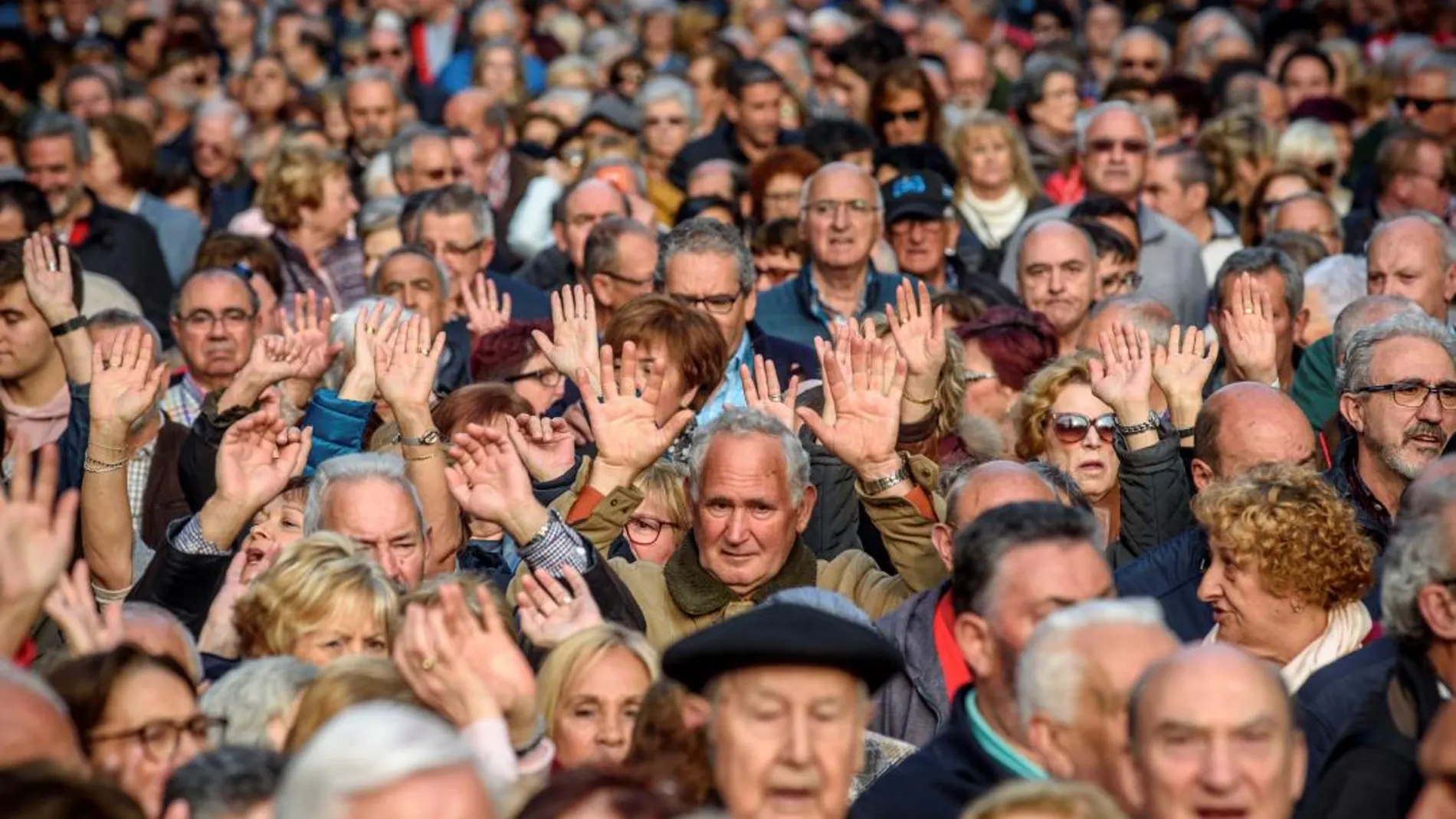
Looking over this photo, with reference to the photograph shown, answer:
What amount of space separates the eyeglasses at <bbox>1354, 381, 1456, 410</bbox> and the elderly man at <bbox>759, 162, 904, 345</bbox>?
2.98 metres

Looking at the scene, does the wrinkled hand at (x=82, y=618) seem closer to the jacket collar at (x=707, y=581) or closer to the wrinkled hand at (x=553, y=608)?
the wrinkled hand at (x=553, y=608)

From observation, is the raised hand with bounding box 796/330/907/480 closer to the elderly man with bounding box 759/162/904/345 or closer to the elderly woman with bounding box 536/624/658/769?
the elderly woman with bounding box 536/624/658/769

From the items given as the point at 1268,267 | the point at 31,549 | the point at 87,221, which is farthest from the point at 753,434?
the point at 87,221

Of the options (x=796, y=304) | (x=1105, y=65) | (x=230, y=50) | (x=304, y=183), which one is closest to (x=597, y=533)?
(x=796, y=304)

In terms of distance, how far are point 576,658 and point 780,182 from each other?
21.3ft

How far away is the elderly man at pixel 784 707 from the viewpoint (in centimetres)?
491

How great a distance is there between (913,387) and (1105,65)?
33.2 ft

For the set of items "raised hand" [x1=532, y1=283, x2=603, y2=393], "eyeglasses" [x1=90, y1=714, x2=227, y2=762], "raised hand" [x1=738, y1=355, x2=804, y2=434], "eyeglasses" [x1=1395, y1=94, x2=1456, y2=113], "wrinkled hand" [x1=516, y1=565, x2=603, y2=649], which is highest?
"eyeglasses" [x1=1395, y1=94, x2=1456, y2=113]

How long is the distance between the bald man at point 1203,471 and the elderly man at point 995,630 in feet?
3.40

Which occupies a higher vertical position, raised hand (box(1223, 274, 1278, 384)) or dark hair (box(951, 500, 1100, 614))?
raised hand (box(1223, 274, 1278, 384))

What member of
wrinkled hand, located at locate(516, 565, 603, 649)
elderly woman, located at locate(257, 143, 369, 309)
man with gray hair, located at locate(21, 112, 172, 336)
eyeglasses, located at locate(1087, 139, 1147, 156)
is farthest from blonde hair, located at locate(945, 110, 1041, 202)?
wrinkled hand, located at locate(516, 565, 603, 649)

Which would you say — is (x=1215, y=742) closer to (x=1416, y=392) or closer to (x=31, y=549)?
(x=31, y=549)

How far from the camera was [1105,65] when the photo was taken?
17.8 metres

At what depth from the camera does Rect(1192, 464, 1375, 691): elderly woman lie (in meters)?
6.30
